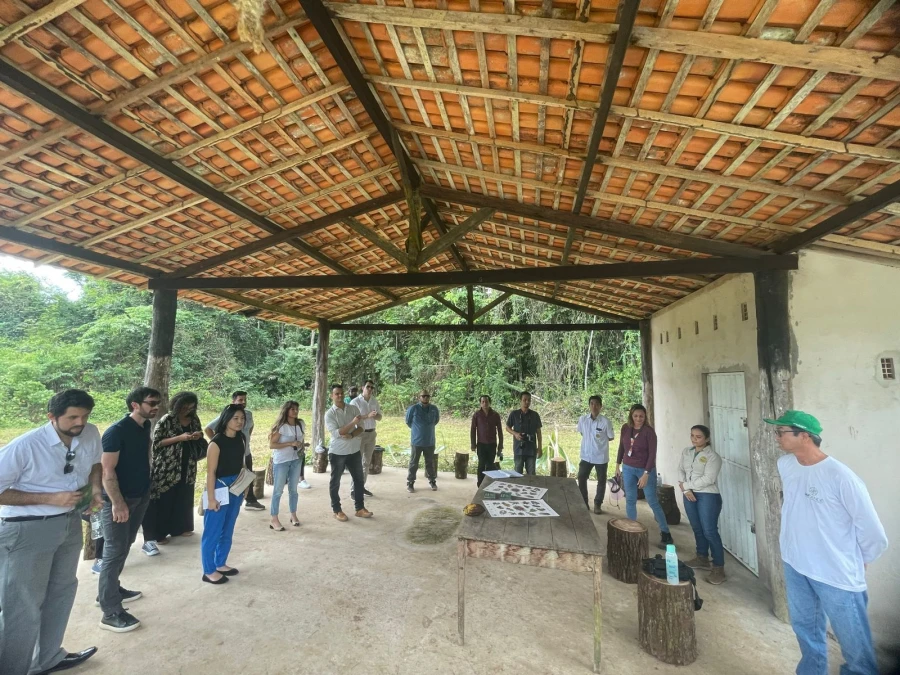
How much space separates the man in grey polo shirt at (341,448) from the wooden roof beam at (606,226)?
9.54 feet

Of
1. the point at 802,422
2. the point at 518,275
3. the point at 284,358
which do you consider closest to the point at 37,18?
the point at 518,275

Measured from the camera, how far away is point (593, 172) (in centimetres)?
331

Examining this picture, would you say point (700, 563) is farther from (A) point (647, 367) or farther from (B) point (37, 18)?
(B) point (37, 18)

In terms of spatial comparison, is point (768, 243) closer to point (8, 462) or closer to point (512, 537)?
point (512, 537)

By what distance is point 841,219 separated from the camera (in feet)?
9.14

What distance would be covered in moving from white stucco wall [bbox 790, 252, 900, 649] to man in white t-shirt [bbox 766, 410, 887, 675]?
136cm

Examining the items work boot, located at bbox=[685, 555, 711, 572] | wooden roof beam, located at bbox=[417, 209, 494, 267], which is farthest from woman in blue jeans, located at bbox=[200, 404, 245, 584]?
work boot, located at bbox=[685, 555, 711, 572]

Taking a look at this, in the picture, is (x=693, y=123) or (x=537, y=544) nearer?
(x=693, y=123)

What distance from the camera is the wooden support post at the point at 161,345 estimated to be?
513cm

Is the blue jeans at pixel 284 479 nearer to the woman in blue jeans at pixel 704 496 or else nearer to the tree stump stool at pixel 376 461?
the tree stump stool at pixel 376 461

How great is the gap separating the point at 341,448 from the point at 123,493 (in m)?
2.40

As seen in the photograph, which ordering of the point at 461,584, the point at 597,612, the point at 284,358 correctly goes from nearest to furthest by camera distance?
the point at 597,612 → the point at 461,584 → the point at 284,358

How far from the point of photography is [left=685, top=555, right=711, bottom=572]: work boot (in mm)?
4152

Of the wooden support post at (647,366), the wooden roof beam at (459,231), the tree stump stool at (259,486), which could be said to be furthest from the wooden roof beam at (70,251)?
the wooden support post at (647,366)
